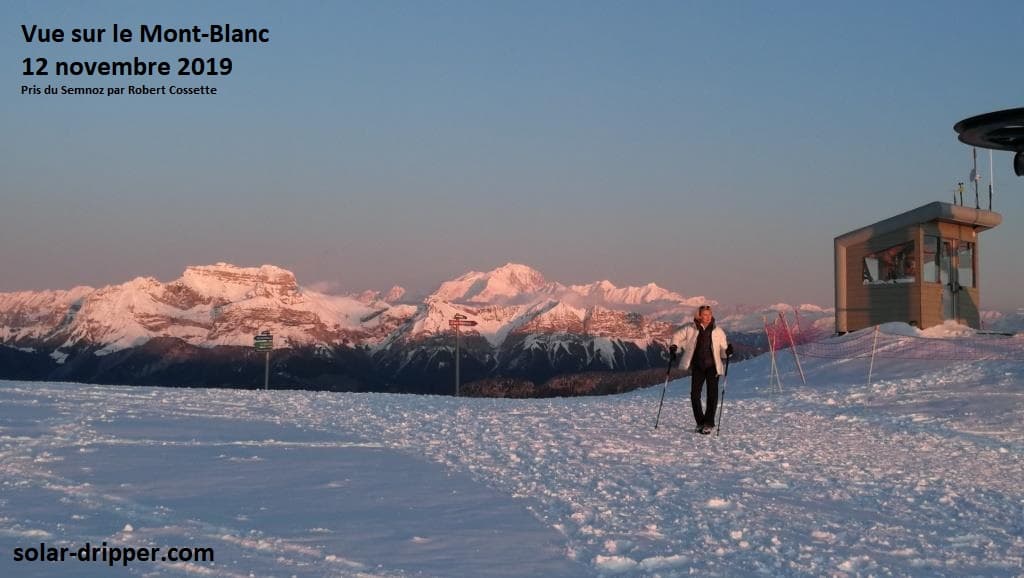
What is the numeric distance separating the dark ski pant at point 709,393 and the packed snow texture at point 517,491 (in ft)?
1.13

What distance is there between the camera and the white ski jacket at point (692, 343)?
15.4 metres

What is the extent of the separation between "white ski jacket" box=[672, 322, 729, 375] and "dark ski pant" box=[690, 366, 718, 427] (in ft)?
0.49

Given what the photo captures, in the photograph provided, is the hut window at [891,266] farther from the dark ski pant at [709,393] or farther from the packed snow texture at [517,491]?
the dark ski pant at [709,393]

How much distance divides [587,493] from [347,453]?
12.7 ft

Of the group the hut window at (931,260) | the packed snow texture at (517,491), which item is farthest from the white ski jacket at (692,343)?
the hut window at (931,260)

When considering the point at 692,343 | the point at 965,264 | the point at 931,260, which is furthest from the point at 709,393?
the point at 965,264

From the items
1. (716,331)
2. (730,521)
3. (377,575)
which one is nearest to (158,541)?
(377,575)

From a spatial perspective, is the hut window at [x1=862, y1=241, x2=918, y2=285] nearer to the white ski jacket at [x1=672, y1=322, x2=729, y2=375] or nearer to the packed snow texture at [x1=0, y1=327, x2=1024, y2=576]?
the packed snow texture at [x1=0, y1=327, x2=1024, y2=576]

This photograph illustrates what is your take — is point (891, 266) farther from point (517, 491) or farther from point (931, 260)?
point (517, 491)

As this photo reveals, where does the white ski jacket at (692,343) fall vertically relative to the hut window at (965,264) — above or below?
below

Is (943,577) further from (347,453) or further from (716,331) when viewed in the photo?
(716,331)

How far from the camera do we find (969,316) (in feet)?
119

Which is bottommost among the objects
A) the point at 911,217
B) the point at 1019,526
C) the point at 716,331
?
the point at 1019,526

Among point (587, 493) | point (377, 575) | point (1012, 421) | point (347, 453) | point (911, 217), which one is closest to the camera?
point (377, 575)
